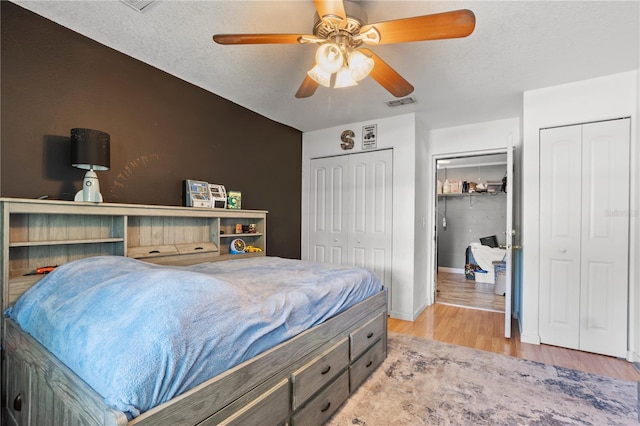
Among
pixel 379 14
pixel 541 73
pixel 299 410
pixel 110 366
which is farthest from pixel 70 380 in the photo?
pixel 541 73

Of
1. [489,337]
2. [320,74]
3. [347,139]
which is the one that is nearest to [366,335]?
[489,337]

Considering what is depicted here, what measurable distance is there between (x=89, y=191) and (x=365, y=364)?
7.38ft

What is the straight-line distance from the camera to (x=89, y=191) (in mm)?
1931

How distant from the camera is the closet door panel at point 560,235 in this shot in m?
2.72

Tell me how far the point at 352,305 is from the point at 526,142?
8.20 feet

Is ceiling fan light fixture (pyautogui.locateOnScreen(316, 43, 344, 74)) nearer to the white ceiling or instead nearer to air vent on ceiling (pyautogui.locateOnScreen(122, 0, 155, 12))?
the white ceiling

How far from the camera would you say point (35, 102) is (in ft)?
6.21


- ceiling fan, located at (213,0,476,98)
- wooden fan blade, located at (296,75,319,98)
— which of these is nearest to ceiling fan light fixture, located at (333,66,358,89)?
ceiling fan, located at (213,0,476,98)

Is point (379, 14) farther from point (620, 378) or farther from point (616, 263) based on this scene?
point (620, 378)

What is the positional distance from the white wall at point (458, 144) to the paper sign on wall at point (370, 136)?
797mm

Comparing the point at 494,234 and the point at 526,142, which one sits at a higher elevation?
the point at 526,142

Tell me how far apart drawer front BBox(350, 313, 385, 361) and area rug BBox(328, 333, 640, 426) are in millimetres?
269

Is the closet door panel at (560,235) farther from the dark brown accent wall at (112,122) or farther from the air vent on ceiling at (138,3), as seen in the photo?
the air vent on ceiling at (138,3)

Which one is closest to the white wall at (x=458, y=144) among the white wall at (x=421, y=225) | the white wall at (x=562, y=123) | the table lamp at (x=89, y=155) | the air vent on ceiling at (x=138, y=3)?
the white wall at (x=421, y=225)
